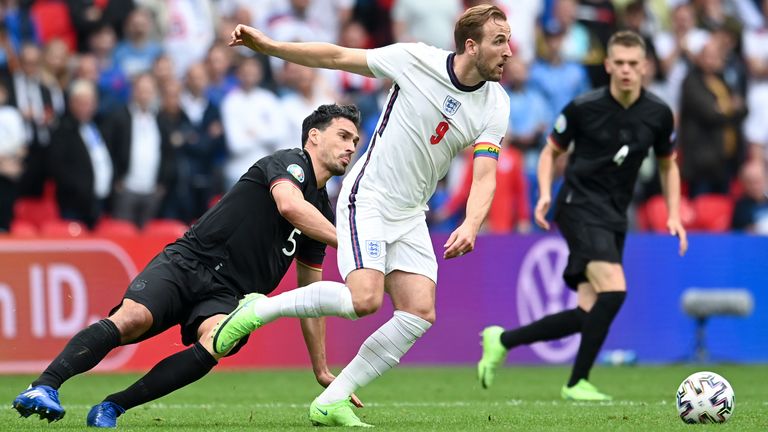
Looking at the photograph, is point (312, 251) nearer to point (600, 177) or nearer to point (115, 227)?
point (600, 177)

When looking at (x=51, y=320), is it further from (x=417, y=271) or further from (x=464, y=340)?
(x=417, y=271)

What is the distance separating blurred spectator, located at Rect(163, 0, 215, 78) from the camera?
1625 centimetres

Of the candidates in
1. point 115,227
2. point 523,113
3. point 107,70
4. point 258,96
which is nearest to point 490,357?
point 115,227

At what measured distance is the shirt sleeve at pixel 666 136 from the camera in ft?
34.9

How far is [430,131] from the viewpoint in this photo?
304 inches

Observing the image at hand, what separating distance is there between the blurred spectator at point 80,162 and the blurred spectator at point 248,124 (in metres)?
1.44

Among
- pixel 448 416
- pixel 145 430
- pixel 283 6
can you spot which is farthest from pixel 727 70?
pixel 145 430

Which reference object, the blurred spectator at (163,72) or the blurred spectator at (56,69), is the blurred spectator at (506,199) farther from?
the blurred spectator at (56,69)

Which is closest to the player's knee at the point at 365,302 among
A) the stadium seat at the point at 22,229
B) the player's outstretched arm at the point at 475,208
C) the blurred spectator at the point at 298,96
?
the player's outstretched arm at the point at 475,208

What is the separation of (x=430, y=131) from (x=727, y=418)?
8.03ft

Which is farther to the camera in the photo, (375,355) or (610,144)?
(610,144)

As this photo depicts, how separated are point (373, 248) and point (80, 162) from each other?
24.6 ft

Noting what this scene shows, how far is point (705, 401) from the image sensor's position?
784 centimetres

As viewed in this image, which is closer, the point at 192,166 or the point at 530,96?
the point at 192,166
